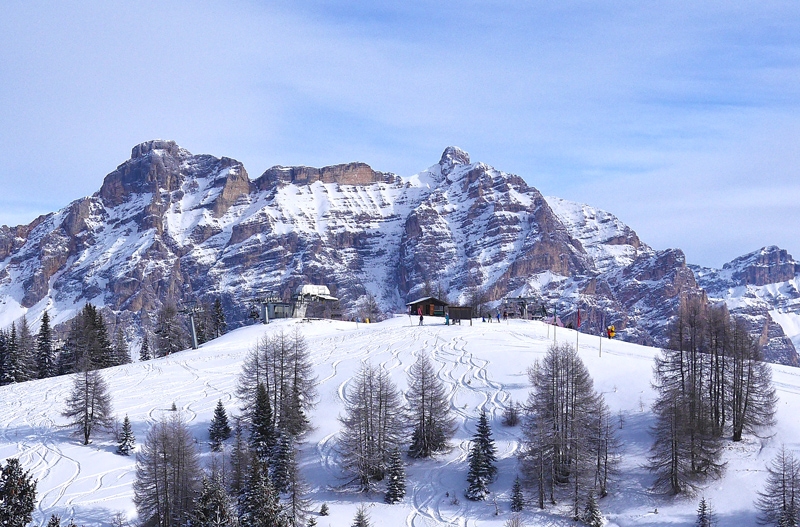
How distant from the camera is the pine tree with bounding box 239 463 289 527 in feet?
126

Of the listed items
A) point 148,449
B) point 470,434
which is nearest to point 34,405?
point 148,449

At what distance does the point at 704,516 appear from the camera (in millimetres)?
46344

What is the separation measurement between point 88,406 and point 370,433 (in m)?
25.6

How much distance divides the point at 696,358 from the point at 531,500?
16.9m

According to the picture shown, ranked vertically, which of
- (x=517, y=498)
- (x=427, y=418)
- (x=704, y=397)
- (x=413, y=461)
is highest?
(x=704, y=397)

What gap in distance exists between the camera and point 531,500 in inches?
2082

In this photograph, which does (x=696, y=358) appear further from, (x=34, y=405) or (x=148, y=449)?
(x=34, y=405)

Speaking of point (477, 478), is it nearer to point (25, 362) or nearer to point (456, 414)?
point (456, 414)

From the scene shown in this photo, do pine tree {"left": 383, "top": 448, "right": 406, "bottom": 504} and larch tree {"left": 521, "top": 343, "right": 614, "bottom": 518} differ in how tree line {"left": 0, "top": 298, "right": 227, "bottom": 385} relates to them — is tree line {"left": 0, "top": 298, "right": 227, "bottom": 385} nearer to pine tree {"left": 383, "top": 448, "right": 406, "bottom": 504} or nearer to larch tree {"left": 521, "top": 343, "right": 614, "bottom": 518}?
pine tree {"left": 383, "top": 448, "right": 406, "bottom": 504}

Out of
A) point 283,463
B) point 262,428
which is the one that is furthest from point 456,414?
point 283,463

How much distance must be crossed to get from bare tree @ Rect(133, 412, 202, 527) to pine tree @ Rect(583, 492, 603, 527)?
82.5 feet

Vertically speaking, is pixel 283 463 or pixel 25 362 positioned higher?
pixel 25 362

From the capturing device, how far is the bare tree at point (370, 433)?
56.6 metres

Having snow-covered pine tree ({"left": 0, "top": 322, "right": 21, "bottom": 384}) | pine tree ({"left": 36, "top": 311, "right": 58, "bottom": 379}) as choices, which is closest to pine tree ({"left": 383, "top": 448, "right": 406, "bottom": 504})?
snow-covered pine tree ({"left": 0, "top": 322, "right": 21, "bottom": 384})
